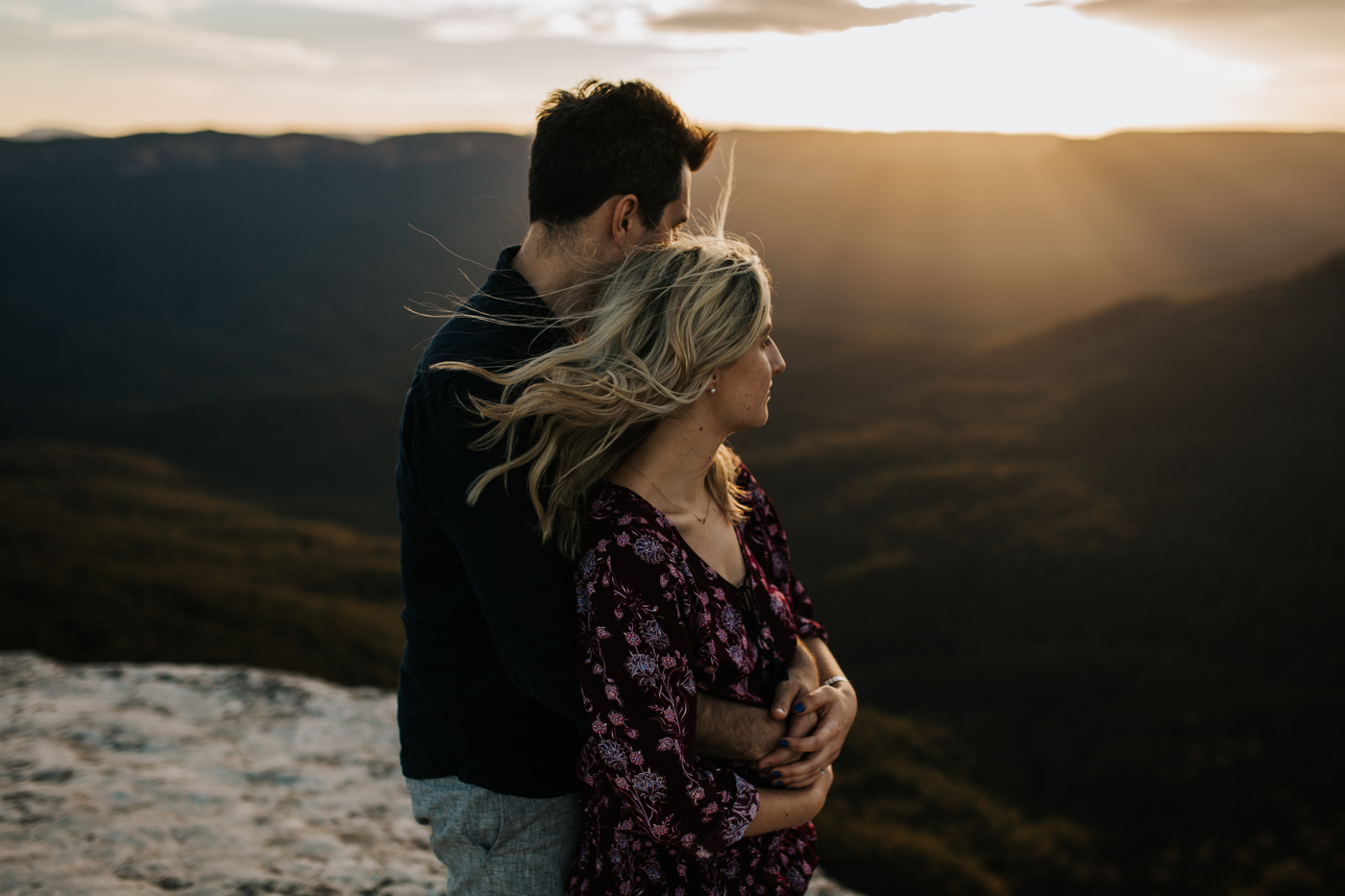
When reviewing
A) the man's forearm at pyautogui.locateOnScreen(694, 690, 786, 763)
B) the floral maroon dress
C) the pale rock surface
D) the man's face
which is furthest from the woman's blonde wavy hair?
the pale rock surface

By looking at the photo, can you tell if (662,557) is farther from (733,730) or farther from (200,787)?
(200,787)

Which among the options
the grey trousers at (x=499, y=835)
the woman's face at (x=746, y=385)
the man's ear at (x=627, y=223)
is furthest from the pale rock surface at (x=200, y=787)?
the man's ear at (x=627, y=223)

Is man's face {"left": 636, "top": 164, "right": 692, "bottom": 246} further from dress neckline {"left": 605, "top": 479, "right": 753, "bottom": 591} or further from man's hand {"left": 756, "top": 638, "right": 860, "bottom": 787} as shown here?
man's hand {"left": 756, "top": 638, "right": 860, "bottom": 787}

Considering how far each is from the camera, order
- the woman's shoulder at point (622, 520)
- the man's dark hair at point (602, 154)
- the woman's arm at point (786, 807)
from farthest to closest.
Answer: the man's dark hair at point (602, 154)
the woman's arm at point (786, 807)
the woman's shoulder at point (622, 520)

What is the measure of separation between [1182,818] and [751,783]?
12.8 m

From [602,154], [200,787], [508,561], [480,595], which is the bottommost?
[200,787]

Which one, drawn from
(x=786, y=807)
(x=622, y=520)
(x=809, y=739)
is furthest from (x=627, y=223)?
(x=786, y=807)

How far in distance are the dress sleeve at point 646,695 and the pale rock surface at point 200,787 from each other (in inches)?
85.0

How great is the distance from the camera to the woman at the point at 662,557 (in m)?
2.13

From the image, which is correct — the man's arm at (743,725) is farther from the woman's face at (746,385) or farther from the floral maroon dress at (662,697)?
the woman's face at (746,385)

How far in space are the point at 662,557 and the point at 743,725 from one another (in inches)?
22.3

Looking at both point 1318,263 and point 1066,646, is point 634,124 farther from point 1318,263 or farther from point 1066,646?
point 1318,263

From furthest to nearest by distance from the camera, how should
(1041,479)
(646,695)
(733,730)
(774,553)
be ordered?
(1041,479) → (774,553) → (733,730) → (646,695)

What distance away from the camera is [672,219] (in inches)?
109
